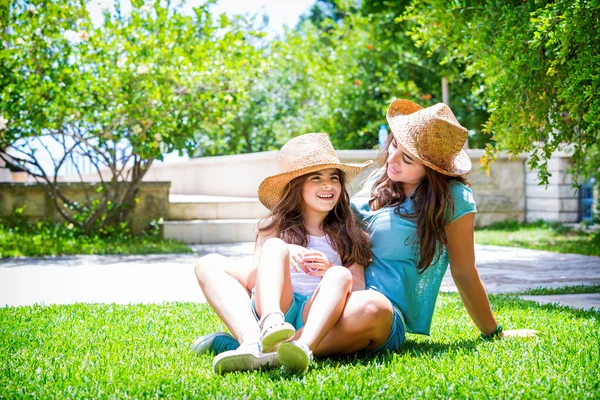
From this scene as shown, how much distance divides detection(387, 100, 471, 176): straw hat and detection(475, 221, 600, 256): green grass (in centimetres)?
513

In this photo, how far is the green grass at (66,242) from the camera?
8.29 metres

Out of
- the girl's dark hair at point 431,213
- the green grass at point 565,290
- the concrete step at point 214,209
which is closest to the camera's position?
the girl's dark hair at point 431,213

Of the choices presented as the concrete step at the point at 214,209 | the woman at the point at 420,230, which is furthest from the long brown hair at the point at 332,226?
the concrete step at the point at 214,209

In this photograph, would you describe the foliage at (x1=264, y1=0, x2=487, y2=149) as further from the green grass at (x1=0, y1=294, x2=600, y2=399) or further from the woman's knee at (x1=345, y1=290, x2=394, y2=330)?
the woman's knee at (x1=345, y1=290, x2=394, y2=330)

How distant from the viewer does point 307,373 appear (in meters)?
2.93

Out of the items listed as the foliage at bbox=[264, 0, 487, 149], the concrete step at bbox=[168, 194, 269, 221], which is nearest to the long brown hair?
the concrete step at bbox=[168, 194, 269, 221]

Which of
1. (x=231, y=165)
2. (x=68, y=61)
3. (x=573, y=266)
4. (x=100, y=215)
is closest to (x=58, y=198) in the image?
(x=100, y=215)

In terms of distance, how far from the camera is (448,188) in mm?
3301

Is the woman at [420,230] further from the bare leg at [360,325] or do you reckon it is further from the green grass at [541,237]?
the green grass at [541,237]

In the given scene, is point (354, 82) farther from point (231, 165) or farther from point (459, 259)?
point (459, 259)

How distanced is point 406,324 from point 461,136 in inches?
34.1

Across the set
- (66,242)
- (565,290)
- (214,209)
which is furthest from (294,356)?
(214,209)

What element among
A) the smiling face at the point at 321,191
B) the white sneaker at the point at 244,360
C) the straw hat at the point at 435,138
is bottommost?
the white sneaker at the point at 244,360

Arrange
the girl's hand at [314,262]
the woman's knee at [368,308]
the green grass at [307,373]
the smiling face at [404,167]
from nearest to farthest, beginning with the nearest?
the green grass at [307,373] < the woman's knee at [368,308] < the girl's hand at [314,262] < the smiling face at [404,167]
